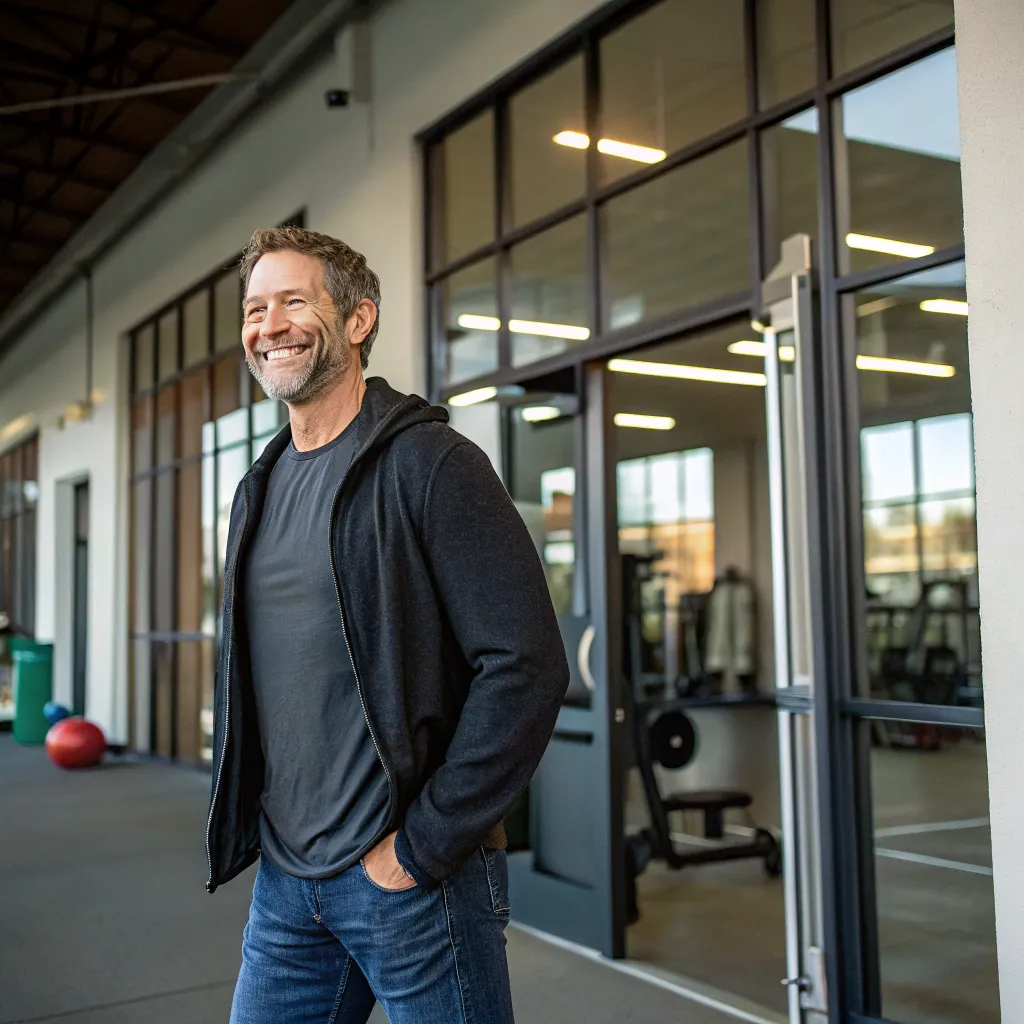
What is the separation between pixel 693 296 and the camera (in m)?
3.87

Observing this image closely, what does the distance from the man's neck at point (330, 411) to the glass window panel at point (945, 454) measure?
6.47ft

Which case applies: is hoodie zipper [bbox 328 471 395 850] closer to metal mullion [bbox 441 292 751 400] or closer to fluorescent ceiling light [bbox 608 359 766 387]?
metal mullion [bbox 441 292 751 400]

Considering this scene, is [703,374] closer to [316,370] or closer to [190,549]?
[190,549]

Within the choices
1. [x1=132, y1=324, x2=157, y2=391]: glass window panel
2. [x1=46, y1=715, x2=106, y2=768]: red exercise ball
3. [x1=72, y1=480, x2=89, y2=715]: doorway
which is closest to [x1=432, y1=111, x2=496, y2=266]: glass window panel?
[x1=132, y1=324, x2=157, y2=391]: glass window panel

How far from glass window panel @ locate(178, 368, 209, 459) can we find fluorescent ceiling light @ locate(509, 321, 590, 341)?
441 cm

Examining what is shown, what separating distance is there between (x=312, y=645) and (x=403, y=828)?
0.81ft

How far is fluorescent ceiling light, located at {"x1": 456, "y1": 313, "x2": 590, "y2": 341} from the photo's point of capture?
14.4 feet

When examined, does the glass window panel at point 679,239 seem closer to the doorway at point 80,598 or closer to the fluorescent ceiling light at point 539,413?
the fluorescent ceiling light at point 539,413

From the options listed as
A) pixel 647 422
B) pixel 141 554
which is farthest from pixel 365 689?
pixel 647 422

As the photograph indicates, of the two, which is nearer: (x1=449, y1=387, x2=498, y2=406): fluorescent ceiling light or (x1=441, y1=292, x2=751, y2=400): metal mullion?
(x1=441, y1=292, x2=751, y2=400): metal mullion

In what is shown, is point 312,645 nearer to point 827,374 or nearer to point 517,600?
point 517,600

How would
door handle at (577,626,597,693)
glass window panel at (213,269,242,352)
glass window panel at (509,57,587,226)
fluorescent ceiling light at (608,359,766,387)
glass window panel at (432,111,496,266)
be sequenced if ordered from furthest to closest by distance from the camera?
fluorescent ceiling light at (608,359,766,387), glass window panel at (213,269,242,352), glass window panel at (432,111,496,266), glass window panel at (509,57,587,226), door handle at (577,626,597,693)

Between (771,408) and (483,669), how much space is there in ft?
6.51

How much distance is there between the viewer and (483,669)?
4.51ft
